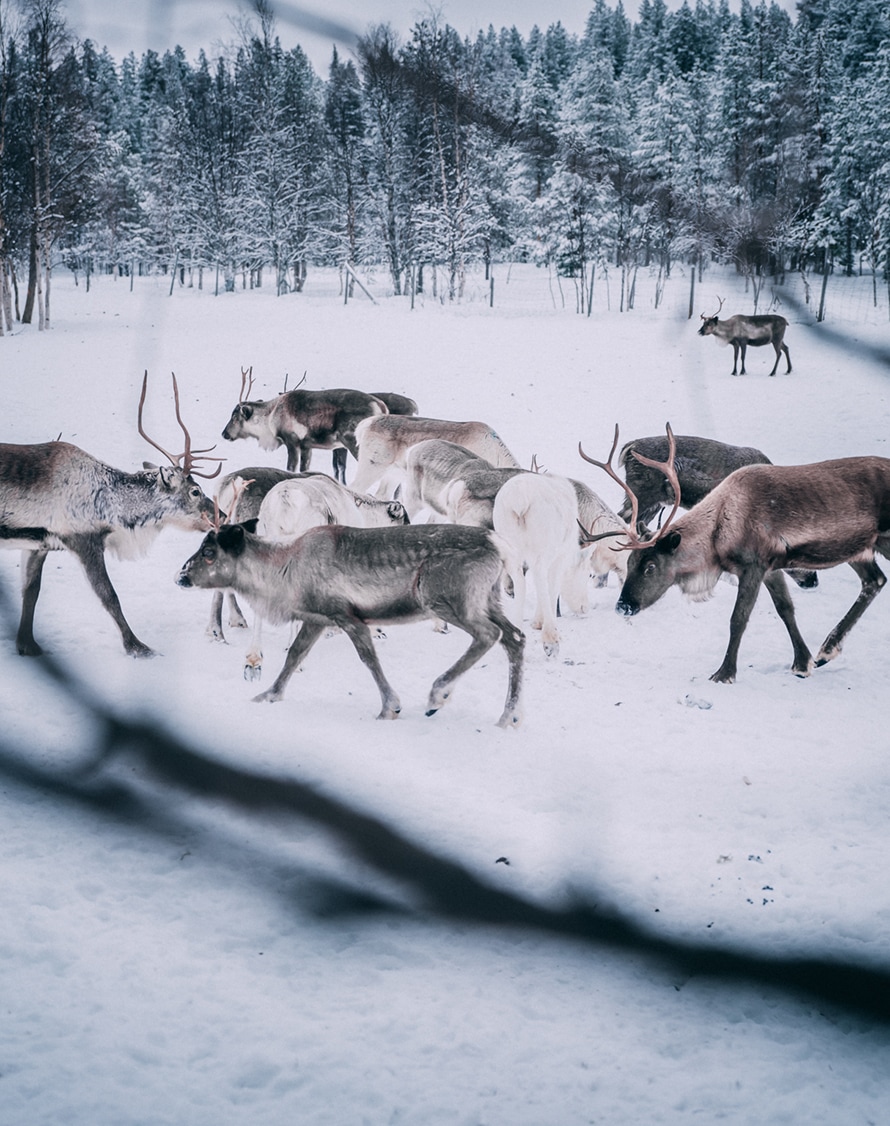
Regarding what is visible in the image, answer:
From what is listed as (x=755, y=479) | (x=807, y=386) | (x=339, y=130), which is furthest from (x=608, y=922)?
(x=339, y=130)

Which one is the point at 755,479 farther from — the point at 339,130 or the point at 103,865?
the point at 339,130

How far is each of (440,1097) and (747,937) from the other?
1.10 metres

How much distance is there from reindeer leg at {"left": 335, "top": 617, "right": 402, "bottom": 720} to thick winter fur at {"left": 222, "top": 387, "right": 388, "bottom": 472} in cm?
646

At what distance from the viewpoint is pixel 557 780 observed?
161 inches

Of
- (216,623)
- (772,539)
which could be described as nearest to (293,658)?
(216,623)

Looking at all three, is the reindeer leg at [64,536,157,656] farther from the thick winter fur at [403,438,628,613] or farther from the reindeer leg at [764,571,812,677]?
the reindeer leg at [764,571,812,677]

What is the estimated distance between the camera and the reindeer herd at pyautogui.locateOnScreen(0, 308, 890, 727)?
5.07 metres

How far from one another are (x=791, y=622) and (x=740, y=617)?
42 centimetres

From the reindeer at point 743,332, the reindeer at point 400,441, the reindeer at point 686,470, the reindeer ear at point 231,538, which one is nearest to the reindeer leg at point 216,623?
the reindeer ear at point 231,538

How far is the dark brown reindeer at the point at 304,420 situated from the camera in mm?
11523

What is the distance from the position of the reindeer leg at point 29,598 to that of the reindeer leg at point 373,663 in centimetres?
187

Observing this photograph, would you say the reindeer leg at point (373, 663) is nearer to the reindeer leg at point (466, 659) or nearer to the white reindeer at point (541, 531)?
the reindeer leg at point (466, 659)

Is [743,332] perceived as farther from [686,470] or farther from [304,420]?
[686,470]

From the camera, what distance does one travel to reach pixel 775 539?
5750 millimetres
